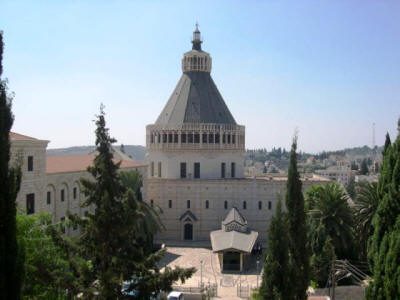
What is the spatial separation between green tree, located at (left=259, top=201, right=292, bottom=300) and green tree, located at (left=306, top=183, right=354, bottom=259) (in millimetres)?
12836

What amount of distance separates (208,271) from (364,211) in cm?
1371

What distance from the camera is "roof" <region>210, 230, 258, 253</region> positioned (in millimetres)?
36594

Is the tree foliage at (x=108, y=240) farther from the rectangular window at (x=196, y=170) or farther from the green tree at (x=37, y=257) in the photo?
the rectangular window at (x=196, y=170)

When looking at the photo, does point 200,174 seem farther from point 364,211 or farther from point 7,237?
point 7,237

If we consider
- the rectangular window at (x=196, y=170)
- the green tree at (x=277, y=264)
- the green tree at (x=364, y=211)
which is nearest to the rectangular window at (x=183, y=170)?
the rectangular window at (x=196, y=170)

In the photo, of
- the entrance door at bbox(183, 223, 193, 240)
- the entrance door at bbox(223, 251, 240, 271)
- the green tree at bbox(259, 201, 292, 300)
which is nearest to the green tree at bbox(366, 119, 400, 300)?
the green tree at bbox(259, 201, 292, 300)

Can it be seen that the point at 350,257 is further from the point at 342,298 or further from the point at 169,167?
the point at 169,167

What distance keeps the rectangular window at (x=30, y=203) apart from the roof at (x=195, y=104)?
2405 cm

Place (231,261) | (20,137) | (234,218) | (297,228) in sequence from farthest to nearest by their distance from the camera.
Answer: (234,218)
(231,261)
(20,137)
(297,228)

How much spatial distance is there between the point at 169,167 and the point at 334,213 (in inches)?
925

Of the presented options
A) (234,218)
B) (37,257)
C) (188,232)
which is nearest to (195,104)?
(188,232)

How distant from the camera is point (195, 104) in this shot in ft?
163

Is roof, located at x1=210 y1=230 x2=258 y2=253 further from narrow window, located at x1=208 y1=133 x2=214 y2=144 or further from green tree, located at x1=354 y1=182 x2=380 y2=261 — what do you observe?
narrow window, located at x1=208 y1=133 x2=214 y2=144

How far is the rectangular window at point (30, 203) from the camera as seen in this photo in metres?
26.2
